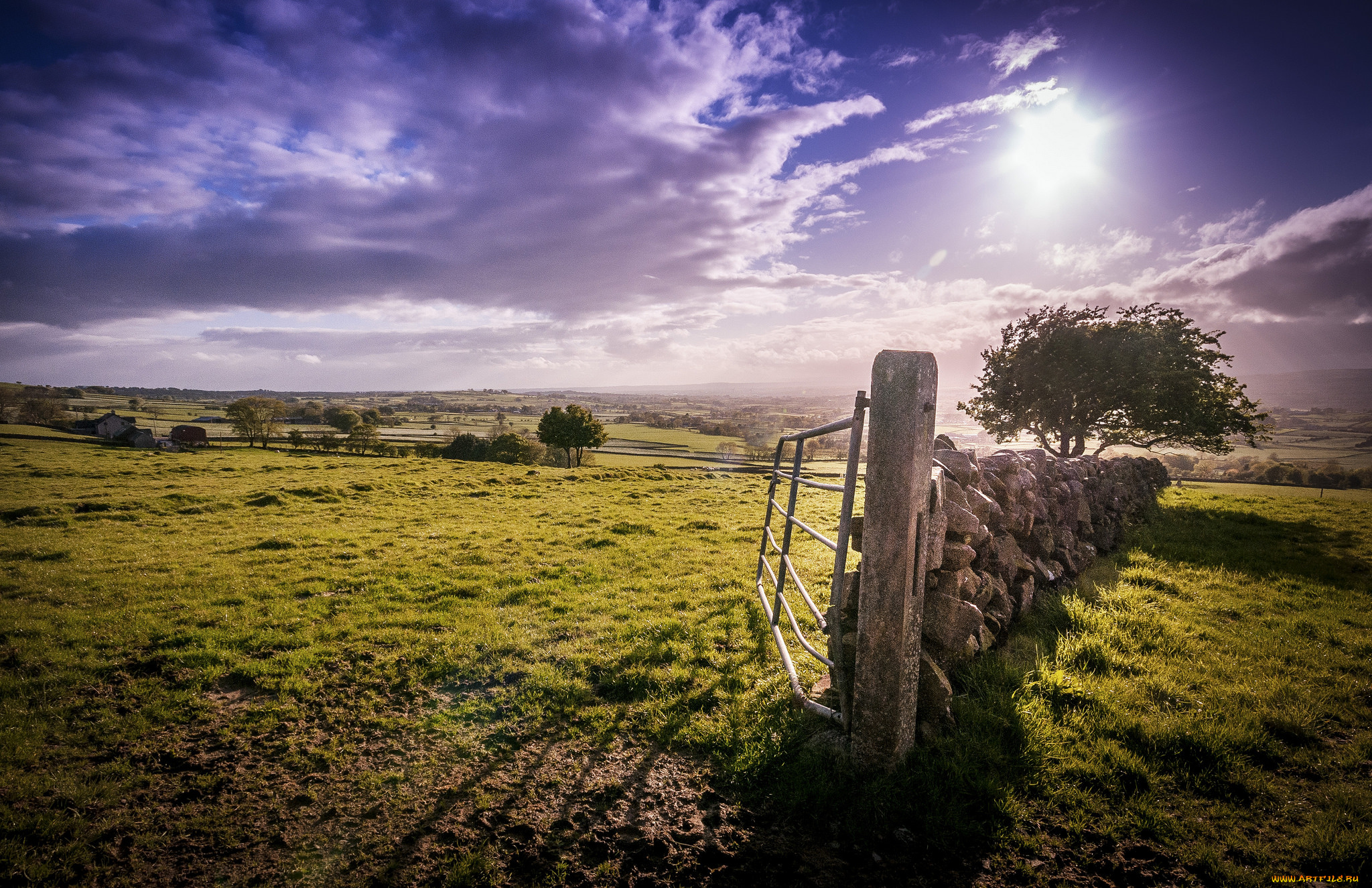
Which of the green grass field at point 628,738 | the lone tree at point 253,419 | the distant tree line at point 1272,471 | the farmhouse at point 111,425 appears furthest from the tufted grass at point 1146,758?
the farmhouse at point 111,425

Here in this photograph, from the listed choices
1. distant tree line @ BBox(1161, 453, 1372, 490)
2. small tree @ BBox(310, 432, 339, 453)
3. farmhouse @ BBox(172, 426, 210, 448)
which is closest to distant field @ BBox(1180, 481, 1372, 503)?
distant tree line @ BBox(1161, 453, 1372, 490)

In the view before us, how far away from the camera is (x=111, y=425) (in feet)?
183

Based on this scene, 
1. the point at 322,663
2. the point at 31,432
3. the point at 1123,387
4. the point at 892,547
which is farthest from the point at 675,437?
the point at 892,547

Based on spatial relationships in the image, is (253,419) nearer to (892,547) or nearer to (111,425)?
(111,425)

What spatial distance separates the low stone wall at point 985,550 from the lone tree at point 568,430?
132 feet

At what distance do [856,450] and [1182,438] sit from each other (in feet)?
75.8

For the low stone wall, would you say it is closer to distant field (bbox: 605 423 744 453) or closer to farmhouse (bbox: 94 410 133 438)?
distant field (bbox: 605 423 744 453)

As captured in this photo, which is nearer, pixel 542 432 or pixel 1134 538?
pixel 1134 538

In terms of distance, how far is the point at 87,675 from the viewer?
485 centimetres

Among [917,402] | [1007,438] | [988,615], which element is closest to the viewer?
[917,402]

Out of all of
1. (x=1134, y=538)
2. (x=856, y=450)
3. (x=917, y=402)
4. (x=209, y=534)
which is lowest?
(x=209, y=534)

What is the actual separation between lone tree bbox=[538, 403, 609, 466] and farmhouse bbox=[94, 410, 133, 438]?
5116 centimetres

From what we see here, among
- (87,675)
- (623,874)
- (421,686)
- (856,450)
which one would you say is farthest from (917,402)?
(87,675)

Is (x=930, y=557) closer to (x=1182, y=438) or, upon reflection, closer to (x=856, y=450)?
(x=856, y=450)
